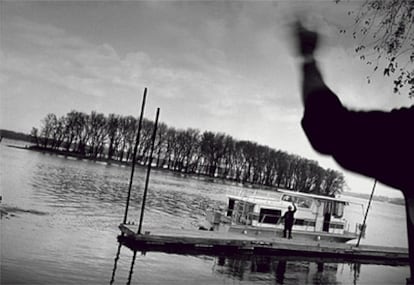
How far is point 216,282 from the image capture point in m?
17.8

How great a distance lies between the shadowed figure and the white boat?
26035 mm

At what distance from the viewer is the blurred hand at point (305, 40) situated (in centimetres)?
115

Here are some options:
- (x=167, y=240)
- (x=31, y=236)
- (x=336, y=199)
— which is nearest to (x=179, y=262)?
(x=167, y=240)

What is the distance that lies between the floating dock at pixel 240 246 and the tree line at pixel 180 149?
81.7 m

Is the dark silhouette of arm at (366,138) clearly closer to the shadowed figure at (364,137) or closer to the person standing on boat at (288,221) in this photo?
the shadowed figure at (364,137)

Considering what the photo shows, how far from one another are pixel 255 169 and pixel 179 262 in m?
111

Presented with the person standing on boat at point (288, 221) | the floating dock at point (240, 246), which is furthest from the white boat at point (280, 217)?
the floating dock at point (240, 246)

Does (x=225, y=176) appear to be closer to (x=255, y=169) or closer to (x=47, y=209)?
(x=255, y=169)

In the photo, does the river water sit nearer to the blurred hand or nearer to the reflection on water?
the reflection on water

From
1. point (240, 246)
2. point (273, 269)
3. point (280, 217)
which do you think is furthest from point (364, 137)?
point (280, 217)

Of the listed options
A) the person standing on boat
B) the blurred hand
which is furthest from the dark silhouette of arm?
the person standing on boat

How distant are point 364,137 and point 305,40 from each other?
352 mm

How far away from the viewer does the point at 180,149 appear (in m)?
129

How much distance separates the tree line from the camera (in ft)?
390
